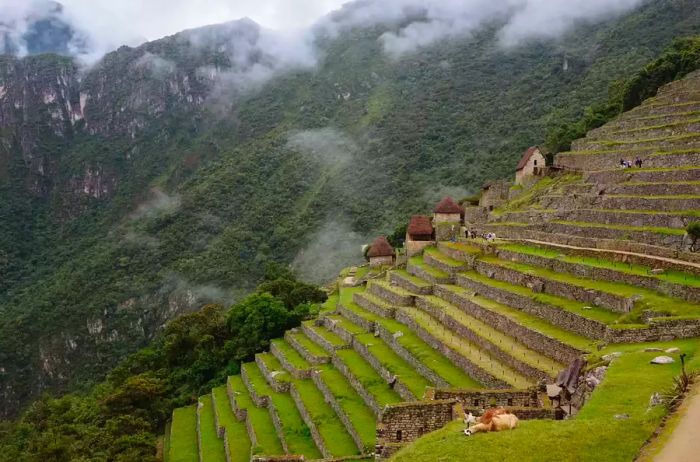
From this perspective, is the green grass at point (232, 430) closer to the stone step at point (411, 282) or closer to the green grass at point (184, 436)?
the green grass at point (184, 436)

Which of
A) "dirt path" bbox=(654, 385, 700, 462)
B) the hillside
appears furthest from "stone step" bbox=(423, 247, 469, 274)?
"dirt path" bbox=(654, 385, 700, 462)

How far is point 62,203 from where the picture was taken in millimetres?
188250

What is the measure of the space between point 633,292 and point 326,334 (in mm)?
16981

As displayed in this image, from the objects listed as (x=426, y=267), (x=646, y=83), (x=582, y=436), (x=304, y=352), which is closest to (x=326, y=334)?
(x=304, y=352)

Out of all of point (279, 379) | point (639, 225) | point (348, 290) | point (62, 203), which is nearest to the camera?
point (639, 225)

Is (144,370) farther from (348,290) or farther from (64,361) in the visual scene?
(64,361)

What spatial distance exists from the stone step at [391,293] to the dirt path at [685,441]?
19.8 meters

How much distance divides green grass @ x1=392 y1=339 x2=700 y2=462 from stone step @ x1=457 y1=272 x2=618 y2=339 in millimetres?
4805

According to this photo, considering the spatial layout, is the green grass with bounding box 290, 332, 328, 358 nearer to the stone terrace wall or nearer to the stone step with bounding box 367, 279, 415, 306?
the stone step with bounding box 367, 279, 415, 306

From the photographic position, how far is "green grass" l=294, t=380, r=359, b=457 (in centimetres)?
1986

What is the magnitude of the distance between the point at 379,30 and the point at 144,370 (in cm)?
13414

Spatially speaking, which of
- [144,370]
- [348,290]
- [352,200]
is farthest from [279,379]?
[352,200]

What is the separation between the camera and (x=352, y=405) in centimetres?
2223

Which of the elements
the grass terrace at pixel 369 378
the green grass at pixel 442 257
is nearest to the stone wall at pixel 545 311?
the green grass at pixel 442 257
